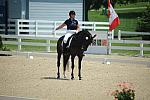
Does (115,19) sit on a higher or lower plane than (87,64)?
higher

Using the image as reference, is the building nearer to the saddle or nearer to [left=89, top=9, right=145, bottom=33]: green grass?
[left=89, top=9, right=145, bottom=33]: green grass

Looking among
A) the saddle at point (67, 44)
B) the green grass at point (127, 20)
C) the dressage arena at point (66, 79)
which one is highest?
the green grass at point (127, 20)

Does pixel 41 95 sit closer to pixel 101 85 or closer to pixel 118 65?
pixel 101 85

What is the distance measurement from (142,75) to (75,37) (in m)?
3.47

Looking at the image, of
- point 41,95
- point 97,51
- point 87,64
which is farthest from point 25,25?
point 41,95

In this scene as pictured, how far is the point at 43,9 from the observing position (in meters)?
38.5

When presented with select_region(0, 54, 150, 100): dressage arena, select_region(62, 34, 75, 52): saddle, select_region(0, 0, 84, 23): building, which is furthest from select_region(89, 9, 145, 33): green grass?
select_region(62, 34, 75, 52): saddle

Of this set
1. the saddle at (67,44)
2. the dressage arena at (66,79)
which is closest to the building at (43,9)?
the dressage arena at (66,79)

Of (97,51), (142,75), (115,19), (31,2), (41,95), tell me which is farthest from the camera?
(31,2)

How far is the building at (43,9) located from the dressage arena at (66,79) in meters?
14.7

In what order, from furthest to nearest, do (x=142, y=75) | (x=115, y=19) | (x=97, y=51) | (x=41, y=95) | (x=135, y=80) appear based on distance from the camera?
(x=97, y=51) < (x=115, y=19) < (x=142, y=75) < (x=135, y=80) < (x=41, y=95)

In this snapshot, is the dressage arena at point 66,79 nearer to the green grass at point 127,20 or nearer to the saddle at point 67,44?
the saddle at point 67,44

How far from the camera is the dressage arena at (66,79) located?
42.5 feet

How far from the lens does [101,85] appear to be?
15.1 m
